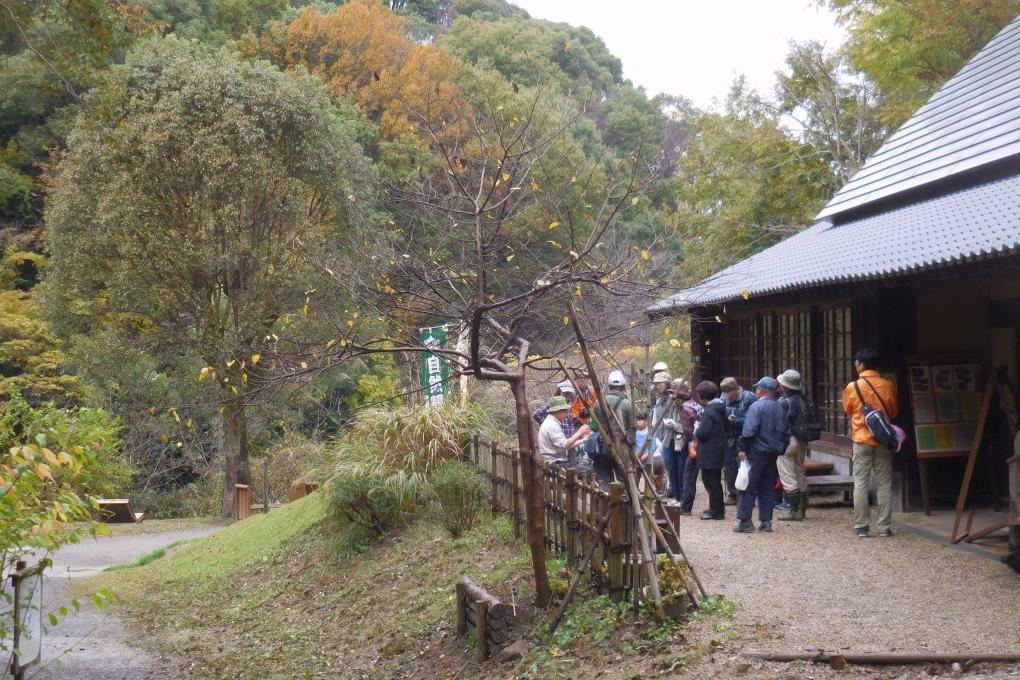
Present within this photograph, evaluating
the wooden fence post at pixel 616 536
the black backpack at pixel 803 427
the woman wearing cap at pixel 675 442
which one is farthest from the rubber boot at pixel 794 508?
the wooden fence post at pixel 616 536

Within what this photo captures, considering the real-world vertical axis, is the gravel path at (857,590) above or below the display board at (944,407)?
below

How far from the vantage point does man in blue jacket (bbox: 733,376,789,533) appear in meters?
10.3

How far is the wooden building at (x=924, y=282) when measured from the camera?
10344 millimetres

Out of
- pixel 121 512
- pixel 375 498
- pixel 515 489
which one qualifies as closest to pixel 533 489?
pixel 515 489

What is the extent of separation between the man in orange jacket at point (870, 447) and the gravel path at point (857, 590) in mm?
371

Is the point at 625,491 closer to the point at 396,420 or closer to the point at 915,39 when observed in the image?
the point at 396,420

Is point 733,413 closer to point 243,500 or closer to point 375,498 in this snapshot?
point 375,498

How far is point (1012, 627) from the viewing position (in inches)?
261

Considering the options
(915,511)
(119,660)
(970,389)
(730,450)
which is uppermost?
(970,389)

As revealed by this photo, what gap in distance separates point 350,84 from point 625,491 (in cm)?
2878

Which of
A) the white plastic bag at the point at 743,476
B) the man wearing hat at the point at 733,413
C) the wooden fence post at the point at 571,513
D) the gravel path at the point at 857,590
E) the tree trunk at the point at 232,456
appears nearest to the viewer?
the gravel path at the point at 857,590

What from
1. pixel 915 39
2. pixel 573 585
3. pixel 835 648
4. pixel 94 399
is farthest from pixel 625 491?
pixel 94 399

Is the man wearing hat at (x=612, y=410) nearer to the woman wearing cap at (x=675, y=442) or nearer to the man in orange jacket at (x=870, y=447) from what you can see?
the woman wearing cap at (x=675, y=442)

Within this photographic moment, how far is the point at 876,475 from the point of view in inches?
396
